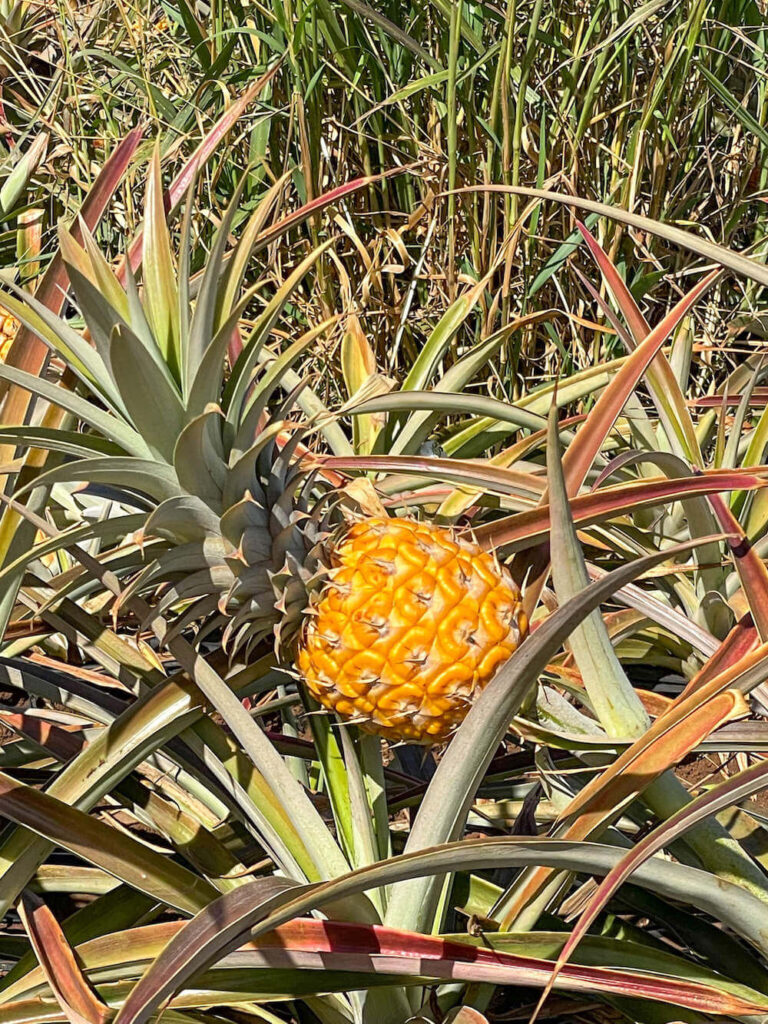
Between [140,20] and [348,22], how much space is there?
0.34 meters

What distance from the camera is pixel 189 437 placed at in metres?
0.67

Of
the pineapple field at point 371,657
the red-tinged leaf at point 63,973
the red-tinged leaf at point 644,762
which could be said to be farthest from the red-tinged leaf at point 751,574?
the red-tinged leaf at point 63,973

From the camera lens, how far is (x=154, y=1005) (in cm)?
54

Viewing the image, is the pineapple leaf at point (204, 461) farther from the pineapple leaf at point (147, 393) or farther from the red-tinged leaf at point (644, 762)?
the red-tinged leaf at point (644, 762)

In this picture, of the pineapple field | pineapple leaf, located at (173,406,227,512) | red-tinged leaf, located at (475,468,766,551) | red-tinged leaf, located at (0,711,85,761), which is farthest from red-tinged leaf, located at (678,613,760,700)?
red-tinged leaf, located at (0,711,85,761)

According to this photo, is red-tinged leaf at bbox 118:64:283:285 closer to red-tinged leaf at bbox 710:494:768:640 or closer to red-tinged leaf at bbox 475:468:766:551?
red-tinged leaf at bbox 475:468:766:551

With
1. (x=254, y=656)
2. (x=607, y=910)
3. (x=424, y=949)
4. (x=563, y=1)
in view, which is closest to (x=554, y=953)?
(x=424, y=949)

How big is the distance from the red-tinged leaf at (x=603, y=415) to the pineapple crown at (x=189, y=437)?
20cm

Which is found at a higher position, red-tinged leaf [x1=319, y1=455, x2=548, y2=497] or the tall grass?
the tall grass

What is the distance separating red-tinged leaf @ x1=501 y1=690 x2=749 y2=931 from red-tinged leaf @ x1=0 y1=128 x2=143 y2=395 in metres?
0.63

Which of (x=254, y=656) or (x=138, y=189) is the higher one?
(x=138, y=189)

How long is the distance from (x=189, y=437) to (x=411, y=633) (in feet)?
0.67

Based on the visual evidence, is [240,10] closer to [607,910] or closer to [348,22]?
[348,22]

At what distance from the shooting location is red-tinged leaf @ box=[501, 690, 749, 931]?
0.60 meters
